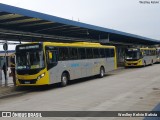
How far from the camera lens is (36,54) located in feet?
56.2

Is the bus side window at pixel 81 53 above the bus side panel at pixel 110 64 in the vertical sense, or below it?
above

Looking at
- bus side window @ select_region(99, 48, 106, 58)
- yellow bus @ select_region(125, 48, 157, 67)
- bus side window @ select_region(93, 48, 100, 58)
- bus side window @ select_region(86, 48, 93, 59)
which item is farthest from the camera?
yellow bus @ select_region(125, 48, 157, 67)

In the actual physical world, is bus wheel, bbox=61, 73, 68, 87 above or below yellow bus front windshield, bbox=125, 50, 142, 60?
below

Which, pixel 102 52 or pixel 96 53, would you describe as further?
pixel 102 52

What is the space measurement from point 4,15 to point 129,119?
1073cm

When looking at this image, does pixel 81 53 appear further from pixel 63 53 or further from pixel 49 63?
pixel 49 63

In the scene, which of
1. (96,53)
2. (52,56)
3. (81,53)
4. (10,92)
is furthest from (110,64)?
(10,92)

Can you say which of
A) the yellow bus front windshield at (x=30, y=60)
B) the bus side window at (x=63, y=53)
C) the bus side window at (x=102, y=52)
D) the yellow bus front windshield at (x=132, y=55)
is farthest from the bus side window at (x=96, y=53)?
the yellow bus front windshield at (x=132, y=55)

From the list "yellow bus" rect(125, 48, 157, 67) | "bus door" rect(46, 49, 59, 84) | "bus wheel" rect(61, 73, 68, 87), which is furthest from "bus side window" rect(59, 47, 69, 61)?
"yellow bus" rect(125, 48, 157, 67)

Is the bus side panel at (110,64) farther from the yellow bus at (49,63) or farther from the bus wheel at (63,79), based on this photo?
the bus wheel at (63,79)

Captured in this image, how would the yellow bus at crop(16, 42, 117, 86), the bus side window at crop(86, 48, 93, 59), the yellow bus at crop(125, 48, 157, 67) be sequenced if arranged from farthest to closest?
the yellow bus at crop(125, 48, 157, 67)
the bus side window at crop(86, 48, 93, 59)
the yellow bus at crop(16, 42, 117, 86)

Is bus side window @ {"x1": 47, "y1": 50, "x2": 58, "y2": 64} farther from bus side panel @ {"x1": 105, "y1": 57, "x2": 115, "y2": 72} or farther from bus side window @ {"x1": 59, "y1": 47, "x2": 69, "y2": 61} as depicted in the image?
bus side panel @ {"x1": 105, "y1": 57, "x2": 115, "y2": 72}

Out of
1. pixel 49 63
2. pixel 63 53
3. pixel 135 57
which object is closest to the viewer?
pixel 49 63

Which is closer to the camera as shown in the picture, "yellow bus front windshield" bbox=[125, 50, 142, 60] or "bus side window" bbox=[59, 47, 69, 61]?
"bus side window" bbox=[59, 47, 69, 61]
